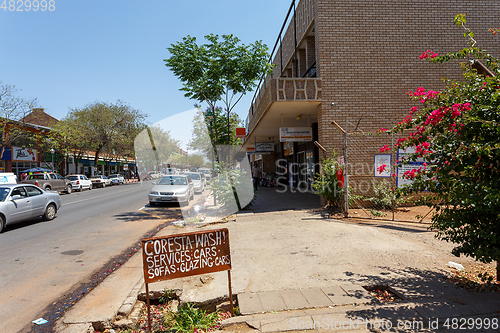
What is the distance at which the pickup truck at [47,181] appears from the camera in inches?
864

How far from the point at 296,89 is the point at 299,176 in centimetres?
1043

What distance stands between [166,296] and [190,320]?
0.93m

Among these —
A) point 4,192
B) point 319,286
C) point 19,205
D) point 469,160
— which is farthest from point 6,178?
point 469,160

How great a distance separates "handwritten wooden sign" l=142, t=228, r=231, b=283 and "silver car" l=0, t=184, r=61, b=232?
800cm

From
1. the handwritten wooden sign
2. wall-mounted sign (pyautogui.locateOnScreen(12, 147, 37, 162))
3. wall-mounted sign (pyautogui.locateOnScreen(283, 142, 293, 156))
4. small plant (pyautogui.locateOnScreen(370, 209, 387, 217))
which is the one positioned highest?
wall-mounted sign (pyautogui.locateOnScreen(12, 147, 37, 162))

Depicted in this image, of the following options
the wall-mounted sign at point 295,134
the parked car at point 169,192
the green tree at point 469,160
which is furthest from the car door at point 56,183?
the green tree at point 469,160

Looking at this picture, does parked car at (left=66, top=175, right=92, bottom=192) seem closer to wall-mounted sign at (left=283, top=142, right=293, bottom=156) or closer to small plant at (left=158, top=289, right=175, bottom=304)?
wall-mounted sign at (left=283, top=142, right=293, bottom=156)

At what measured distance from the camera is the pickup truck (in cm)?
2195

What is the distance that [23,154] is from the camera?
98.8ft

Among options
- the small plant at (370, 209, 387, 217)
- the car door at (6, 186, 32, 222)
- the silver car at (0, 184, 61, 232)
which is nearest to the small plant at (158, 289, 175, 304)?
the small plant at (370, 209, 387, 217)

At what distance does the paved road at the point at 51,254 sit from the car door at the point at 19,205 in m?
0.41

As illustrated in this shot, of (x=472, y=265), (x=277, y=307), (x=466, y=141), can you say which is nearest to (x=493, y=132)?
(x=466, y=141)

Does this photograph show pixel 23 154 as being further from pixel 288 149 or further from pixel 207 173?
pixel 288 149

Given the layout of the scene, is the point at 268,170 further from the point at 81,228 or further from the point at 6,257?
the point at 6,257
